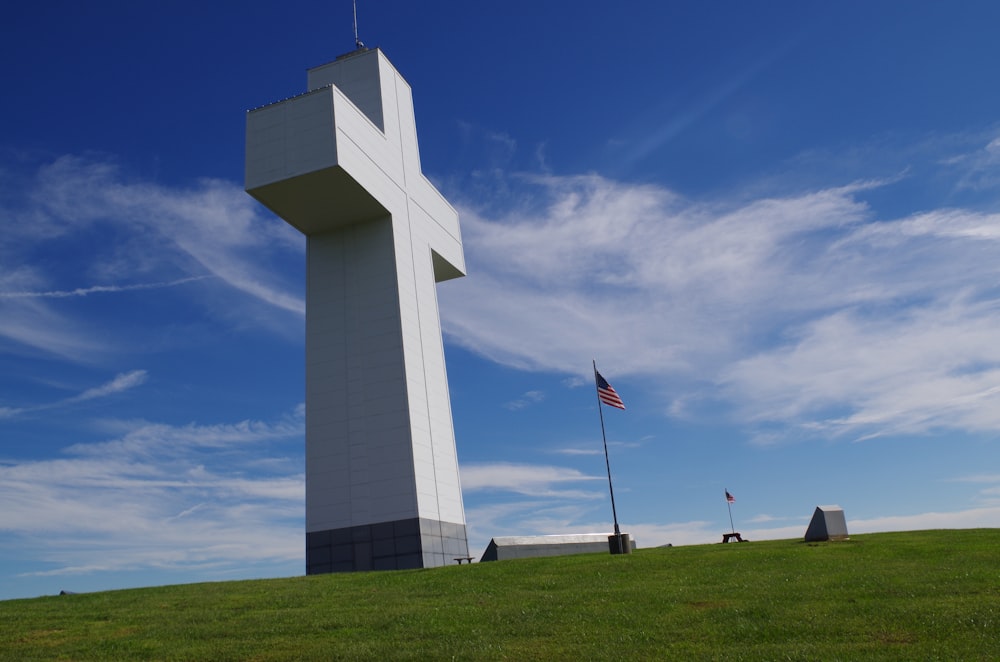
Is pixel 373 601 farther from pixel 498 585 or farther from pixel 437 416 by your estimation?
pixel 437 416

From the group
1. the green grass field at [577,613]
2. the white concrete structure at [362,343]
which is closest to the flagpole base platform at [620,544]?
the green grass field at [577,613]

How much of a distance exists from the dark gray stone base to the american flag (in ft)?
24.7

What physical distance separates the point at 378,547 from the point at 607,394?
9.81 m

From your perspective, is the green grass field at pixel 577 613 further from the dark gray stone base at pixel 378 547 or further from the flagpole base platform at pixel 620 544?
the dark gray stone base at pixel 378 547

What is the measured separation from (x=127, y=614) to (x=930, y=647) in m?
15.2

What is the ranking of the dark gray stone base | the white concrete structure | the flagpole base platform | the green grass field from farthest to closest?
1. the white concrete structure
2. the dark gray stone base
3. the flagpole base platform
4. the green grass field

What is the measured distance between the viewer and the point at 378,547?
2819 centimetres

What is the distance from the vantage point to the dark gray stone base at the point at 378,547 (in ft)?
91.4

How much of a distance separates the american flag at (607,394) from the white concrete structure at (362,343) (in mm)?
6426

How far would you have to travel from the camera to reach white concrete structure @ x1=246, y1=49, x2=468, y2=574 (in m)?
28.6

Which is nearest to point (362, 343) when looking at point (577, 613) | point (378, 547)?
point (378, 547)

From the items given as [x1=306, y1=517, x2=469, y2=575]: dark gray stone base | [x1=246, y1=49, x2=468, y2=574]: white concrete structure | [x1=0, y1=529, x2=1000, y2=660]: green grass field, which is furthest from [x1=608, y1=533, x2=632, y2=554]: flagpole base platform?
[x1=246, y1=49, x2=468, y2=574]: white concrete structure

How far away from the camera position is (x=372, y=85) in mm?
34844

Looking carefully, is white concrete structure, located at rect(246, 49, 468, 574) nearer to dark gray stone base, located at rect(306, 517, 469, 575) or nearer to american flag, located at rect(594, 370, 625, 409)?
dark gray stone base, located at rect(306, 517, 469, 575)
